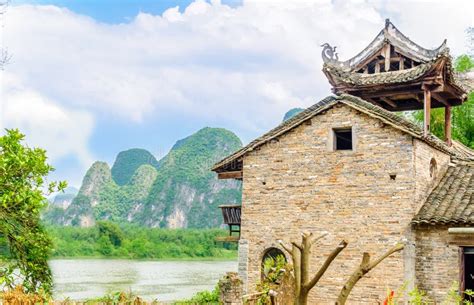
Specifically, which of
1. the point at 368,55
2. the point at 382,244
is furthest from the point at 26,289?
the point at 368,55

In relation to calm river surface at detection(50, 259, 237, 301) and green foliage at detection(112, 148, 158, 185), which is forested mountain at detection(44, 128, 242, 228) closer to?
green foliage at detection(112, 148, 158, 185)

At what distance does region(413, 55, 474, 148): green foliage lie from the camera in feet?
70.4

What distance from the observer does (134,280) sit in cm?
3139

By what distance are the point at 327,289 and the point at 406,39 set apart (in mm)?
6091

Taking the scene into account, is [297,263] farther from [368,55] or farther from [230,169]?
[368,55]

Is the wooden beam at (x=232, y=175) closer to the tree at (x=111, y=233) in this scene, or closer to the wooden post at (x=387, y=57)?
the wooden post at (x=387, y=57)

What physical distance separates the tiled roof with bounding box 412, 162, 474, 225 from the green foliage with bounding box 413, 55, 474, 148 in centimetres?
905

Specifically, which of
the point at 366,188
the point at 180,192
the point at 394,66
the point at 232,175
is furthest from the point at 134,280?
the point at 180,192

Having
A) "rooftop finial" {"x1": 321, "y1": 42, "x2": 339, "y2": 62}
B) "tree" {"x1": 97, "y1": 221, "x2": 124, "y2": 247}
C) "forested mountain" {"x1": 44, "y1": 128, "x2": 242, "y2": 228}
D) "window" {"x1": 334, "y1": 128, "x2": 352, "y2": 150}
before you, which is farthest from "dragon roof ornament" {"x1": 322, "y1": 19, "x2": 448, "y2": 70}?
"forested mountain" {"x1": 44, "y1": 128, "x2": 242, "y2": 228}

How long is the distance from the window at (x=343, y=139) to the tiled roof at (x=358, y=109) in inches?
22.5

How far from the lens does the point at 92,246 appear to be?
52.8 meters

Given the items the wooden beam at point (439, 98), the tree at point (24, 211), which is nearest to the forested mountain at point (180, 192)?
the wooden beam at point (439, 98)

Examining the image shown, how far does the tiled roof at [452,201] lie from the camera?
10812mm

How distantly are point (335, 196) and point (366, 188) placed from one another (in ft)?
2.14
